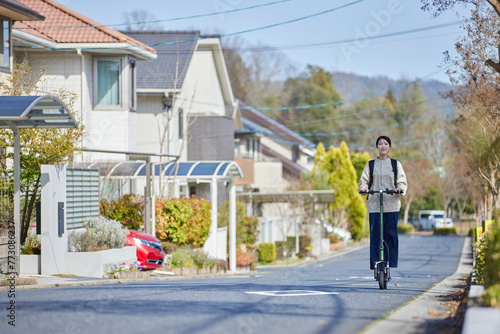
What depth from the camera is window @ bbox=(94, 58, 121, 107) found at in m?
26.7

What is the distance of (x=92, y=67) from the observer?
26531 millimetres

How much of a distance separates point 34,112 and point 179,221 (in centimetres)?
932

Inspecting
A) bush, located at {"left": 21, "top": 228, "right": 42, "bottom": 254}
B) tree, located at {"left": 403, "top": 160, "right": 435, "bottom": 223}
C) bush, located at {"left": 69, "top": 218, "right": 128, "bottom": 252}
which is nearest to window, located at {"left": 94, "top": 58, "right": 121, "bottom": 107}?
bush, located at {"left": 69, "top": 218, "right": 128, "bottom": 252}

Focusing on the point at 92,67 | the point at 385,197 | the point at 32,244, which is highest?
the point at 92,67

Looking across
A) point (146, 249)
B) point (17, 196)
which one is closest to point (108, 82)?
point (146, 249)

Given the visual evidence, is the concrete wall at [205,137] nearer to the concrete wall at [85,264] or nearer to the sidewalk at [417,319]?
the concrete wall at [85,264]

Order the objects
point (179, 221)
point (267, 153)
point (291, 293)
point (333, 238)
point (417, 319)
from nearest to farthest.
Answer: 1. point (417, 319)
2. point (291, 293)
3. point (179, 221)
4. point (333, 238)
5. point (267, 153)

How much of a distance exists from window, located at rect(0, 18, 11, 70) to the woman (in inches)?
473

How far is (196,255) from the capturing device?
70.1ft

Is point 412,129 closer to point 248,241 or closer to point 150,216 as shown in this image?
point 248,241

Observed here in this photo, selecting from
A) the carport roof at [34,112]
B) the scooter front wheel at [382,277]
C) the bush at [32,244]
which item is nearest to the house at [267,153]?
the bush at [32,244]

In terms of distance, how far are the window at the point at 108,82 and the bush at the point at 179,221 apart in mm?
6009

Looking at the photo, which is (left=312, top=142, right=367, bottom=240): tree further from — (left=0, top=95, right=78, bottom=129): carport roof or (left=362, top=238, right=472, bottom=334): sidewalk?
(left=362, top=238, right=472, bottom=334): sidewalk

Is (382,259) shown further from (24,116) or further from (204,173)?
(204,173)
